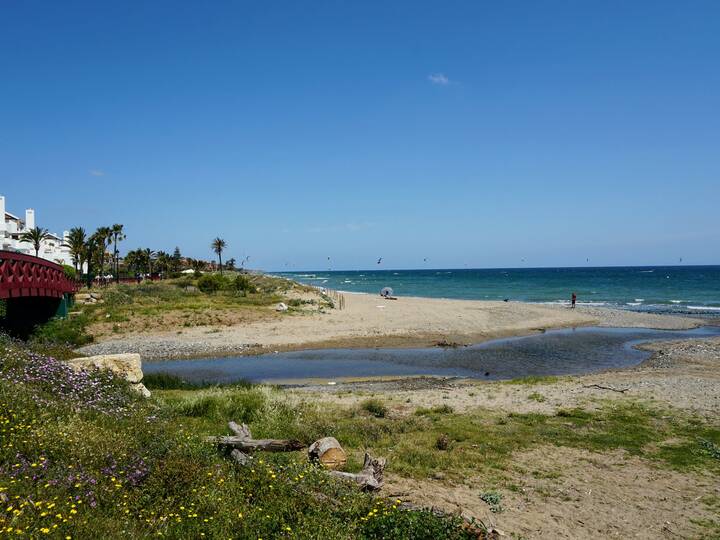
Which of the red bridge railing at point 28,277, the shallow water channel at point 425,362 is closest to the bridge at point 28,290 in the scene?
the red bridge railing at point 28,277

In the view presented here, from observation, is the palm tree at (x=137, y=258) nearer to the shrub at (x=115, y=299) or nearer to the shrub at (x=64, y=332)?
the shrub at (x=115, y=299)

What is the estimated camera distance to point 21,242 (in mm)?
72125

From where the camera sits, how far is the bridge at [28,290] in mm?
22828

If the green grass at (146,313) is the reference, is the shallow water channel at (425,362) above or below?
below

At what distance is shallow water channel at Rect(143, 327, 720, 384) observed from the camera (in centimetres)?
2466

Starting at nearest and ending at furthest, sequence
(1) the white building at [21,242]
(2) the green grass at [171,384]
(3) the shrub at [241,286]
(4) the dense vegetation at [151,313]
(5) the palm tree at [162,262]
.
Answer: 1. (2) the green grass at [171,384]
2. (4) the dense vegetation at [151,313]
3. (3) the shrub at [241,286]
4. (1) the white building at [21,242]
5. (5) the palm tree at [162,262]

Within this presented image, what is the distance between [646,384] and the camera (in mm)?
19703

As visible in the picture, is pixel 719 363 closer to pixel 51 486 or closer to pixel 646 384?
pixel 646 384

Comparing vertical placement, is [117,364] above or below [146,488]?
above

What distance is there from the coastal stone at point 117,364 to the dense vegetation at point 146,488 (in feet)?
14.4

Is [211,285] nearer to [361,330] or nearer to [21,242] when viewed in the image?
[361,330]

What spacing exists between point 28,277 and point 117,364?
45.3 ft

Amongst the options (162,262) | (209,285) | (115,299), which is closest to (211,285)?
(209,285)

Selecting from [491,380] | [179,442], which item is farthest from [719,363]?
[179,442]
